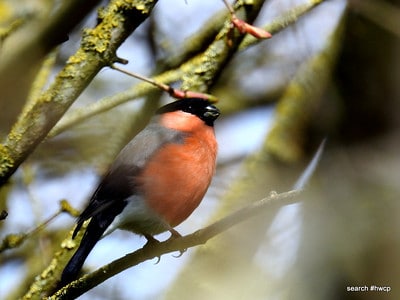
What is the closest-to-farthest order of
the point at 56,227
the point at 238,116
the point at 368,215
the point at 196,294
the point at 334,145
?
1. the point at 368,215
2. the point at 196,294
3. the point at 334,145
4. the point at 56,227
5. the point at 238,116

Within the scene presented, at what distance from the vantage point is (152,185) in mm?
3891

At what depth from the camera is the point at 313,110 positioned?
4586 mm

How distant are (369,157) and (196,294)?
3.66ft

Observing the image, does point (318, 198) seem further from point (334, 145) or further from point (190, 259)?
point (190, 259)

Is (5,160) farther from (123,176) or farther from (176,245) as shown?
(123,176)

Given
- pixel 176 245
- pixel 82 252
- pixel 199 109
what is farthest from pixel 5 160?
pixel 199 109

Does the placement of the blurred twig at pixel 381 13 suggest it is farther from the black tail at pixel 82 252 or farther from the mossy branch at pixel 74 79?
the black tail at pixel 82 252

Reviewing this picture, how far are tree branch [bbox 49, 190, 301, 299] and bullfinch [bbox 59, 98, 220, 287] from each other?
14.7 inches

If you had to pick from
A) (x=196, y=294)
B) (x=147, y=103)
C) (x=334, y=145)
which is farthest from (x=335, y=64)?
(x=196, y=294)

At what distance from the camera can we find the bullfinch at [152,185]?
3.69 m

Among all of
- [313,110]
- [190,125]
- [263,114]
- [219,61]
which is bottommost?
[263,114]

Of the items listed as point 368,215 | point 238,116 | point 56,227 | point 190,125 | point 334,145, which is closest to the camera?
point 368,215

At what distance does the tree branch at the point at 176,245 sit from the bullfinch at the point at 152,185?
374 millimetres

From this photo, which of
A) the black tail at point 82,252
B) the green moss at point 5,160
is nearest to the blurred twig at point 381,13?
the black tail at point 82,252
